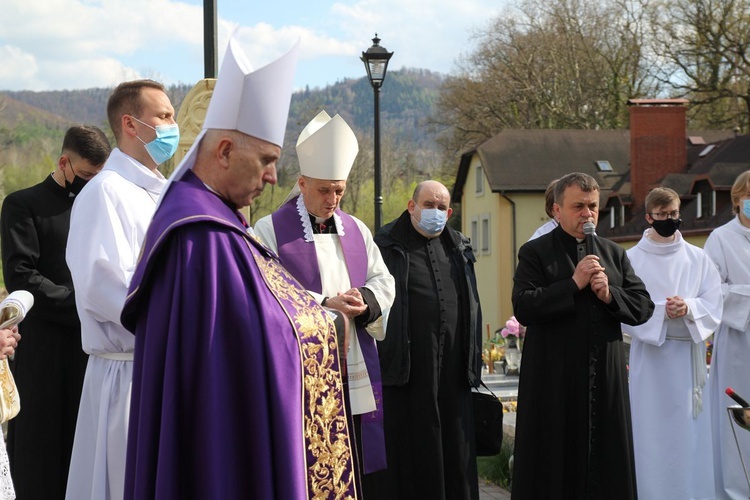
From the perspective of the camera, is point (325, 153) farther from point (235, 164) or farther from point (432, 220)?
point (235, 164)

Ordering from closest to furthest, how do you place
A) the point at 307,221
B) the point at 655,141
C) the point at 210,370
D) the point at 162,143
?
the point at 210,370
the point at 162,143
the point at 307,221
the point at 655,141

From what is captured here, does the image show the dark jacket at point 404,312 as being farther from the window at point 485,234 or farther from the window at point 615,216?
the window at point 485,234

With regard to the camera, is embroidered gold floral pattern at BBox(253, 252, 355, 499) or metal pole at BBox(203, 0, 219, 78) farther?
metal pole at BBox(203, 0, 219, 78)

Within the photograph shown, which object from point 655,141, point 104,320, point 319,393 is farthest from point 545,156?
point 319,393

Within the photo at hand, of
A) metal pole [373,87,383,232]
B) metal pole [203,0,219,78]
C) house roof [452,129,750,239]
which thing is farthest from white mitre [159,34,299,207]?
house roof [452,129,750,239]

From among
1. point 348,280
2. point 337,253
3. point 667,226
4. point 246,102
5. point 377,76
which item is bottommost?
point 348,280

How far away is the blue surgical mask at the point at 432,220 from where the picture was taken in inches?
287

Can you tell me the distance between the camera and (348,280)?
6.21 metres

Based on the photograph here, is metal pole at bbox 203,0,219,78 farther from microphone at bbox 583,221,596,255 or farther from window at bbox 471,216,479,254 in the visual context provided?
window at bbox 471,216,479,254

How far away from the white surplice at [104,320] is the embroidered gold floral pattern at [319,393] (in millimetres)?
1101

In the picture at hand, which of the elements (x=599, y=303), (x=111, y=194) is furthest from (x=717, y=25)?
(x=111, y=194)

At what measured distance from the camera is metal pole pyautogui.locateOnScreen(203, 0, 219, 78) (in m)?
8.82

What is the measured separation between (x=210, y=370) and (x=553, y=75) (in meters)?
48.6

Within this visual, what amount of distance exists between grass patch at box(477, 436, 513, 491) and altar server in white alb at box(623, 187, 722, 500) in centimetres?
154
